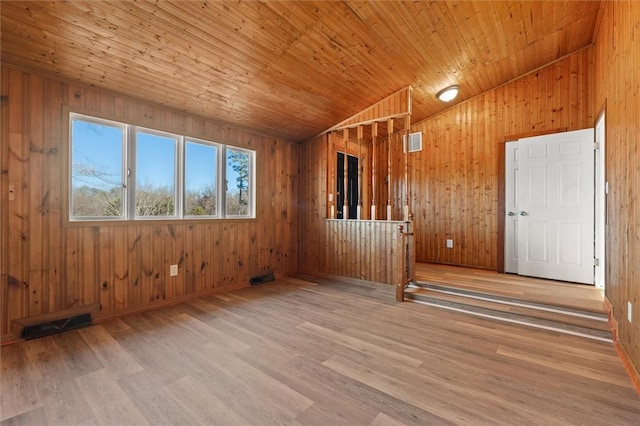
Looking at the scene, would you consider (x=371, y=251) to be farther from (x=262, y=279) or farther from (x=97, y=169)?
(x=97, y=169)

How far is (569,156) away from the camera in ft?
12.5

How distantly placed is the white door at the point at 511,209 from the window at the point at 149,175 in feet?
13.1

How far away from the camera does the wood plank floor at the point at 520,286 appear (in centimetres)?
300

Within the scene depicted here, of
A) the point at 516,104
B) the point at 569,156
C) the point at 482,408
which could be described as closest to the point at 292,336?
the point at 482,408

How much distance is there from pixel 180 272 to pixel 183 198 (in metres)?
0.91

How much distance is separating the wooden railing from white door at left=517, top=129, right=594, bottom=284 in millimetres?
1815

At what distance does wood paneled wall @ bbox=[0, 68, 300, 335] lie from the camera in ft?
7.88

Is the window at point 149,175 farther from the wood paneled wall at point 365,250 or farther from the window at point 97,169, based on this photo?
the wood paneled wall at point 365,250

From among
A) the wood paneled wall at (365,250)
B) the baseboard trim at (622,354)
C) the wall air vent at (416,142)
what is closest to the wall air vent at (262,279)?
the wood paneled wall at (365,250)

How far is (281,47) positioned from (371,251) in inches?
109

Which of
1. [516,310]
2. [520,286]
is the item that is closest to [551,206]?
[520,286]

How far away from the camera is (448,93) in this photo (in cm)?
422

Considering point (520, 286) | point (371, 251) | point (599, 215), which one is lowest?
point (520, 286)

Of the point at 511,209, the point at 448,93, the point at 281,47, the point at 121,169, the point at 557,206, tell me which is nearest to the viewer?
the point at 281,47
